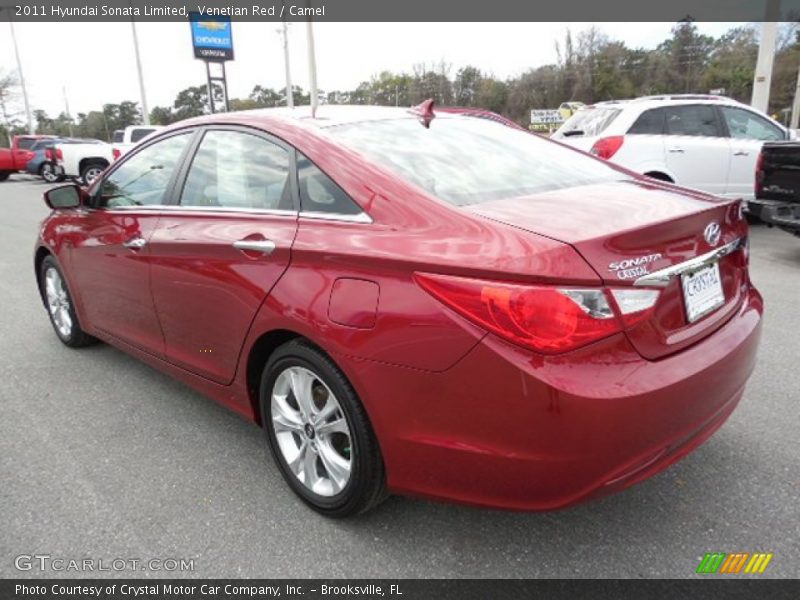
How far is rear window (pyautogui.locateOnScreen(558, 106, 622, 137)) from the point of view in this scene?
830cm

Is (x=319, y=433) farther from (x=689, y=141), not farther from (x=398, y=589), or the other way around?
(x=689, y=141)

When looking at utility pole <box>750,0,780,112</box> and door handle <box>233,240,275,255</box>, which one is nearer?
door handle <box>233,240,275,255</box>

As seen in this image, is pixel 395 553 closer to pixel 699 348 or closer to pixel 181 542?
pixel 181 542

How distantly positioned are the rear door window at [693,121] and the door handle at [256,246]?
7.08m

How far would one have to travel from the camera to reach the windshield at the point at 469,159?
2393 mm

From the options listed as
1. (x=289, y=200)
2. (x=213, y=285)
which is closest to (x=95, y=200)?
(x=213, y=285)

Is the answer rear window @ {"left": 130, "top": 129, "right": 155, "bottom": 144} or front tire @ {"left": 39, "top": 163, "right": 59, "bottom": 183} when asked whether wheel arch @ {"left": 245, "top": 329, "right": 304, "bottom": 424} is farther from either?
front tire @ {"left": 39, "top": 163, "right": 59, "bottom": 183}

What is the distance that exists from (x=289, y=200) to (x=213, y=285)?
1.77 feet

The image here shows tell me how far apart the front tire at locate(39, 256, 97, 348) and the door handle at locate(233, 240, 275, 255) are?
227 centimetres

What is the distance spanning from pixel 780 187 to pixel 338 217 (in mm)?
5659

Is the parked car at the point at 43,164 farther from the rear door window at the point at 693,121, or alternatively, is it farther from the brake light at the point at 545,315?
the brake light at the point at 545,315

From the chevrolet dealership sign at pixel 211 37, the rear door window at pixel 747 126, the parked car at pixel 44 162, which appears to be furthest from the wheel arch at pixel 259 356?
the chevrolet dealership sign at pixel 211 37

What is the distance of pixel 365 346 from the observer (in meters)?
2.07

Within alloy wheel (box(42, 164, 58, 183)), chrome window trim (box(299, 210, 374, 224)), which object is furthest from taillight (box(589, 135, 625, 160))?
alloy wheel (box(42, 164, 58, 183))
